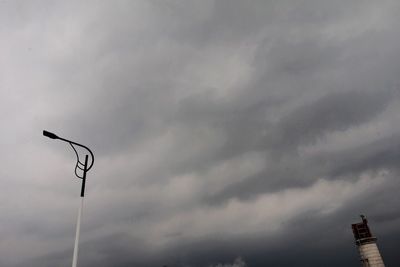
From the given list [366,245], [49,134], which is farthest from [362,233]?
[49,134]

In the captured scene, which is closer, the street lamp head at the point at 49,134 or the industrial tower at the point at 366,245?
the street lamp head at the point at 49,134

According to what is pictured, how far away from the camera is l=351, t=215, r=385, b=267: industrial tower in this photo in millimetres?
81625

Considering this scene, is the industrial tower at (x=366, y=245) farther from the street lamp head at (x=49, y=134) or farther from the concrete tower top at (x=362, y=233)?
the street lamp head at (x=49, y=134)

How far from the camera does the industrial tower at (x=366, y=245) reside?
81.6m

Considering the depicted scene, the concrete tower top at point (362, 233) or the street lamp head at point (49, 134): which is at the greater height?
the concrete tower top at point (362, 233)

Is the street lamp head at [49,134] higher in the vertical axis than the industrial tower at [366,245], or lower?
lower

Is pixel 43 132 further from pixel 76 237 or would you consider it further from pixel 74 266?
pixel 74 266

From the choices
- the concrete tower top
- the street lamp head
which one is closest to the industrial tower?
the concrete tower top

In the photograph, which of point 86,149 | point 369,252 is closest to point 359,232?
point 369,252

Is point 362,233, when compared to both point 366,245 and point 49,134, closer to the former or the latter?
point 366,245

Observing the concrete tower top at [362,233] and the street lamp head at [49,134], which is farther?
the concrete tower top at [362,233]

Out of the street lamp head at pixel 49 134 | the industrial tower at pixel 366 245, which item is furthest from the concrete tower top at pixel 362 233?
the street lamp head at pixel 49 134

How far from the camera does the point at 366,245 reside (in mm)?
84562

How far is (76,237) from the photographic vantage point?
1467 centimetres
